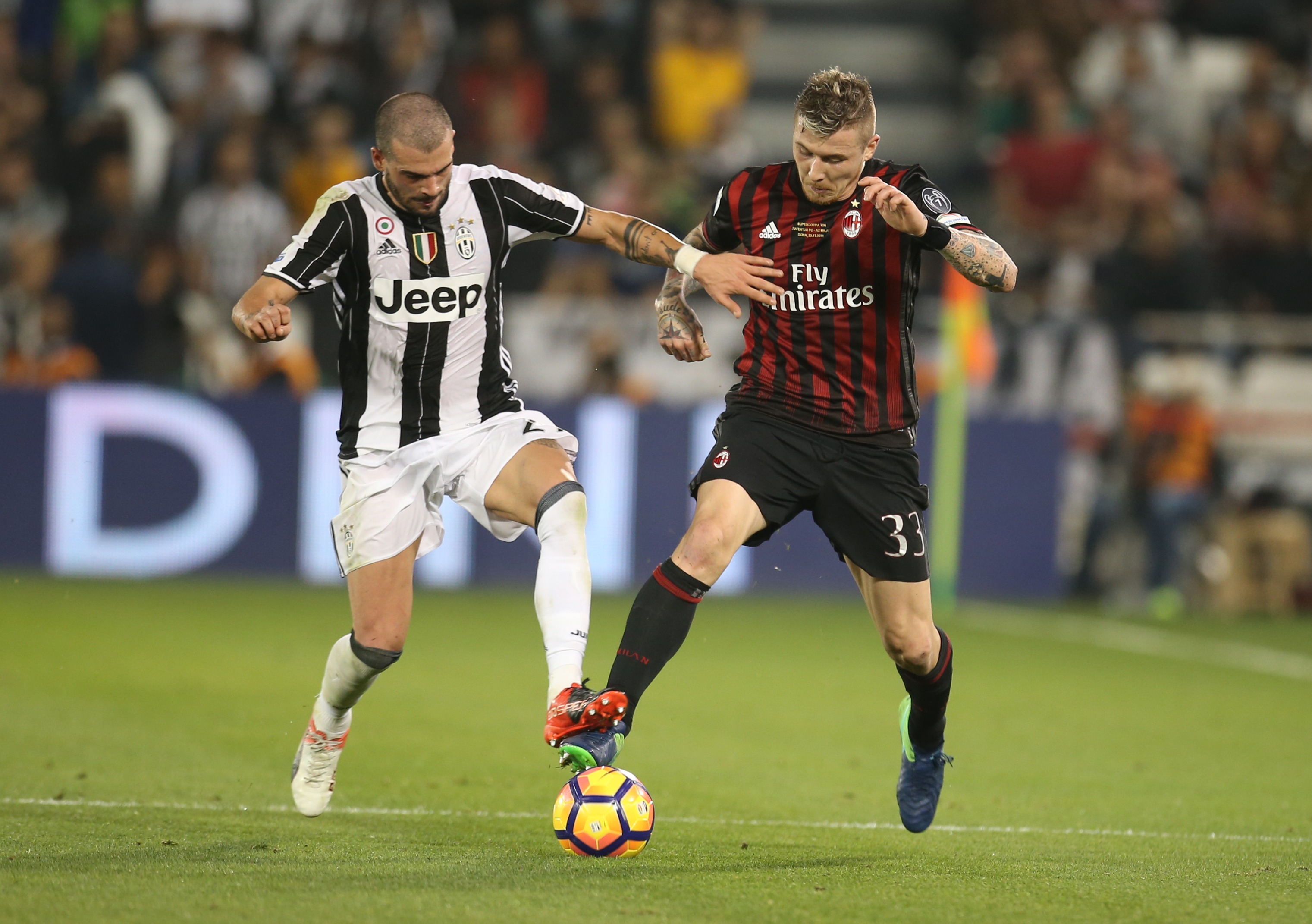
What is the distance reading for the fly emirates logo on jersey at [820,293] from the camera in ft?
17.4

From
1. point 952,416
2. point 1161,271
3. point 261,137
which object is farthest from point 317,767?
point 1161,271

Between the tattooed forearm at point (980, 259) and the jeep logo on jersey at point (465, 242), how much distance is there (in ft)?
4.83

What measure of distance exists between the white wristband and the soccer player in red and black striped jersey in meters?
0.16

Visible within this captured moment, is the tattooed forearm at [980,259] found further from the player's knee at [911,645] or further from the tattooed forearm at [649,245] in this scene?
the player's knee at [911,645]

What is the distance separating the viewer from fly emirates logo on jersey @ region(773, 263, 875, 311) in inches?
209

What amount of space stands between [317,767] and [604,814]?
48.6 inches

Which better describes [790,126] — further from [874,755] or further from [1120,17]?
[874,755]

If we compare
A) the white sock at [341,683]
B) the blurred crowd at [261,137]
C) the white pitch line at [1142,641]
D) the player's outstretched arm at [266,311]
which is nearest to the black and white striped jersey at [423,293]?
the player's outstretched arm at [266,311]

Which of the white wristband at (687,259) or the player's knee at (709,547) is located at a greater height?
the white wristband at (687,259)

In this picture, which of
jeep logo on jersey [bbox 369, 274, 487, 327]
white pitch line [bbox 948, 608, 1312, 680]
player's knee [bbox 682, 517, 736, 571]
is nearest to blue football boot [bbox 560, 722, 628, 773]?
player's knee [bbox 682, 517, 736, 571]

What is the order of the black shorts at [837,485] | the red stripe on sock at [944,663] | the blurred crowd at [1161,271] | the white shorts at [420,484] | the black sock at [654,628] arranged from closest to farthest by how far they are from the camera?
the black sock at [654,628], the black shorts at [837,485], the red stripe on sock at [944,663], the white shorts at [420,484], the blurred crowd at [1161,271]

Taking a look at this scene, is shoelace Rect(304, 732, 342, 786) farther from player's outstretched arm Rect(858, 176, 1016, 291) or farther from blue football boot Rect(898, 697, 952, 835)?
player's outstretched arm Rect(858, 176, 1016, 291)

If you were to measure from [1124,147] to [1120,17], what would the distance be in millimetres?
2345

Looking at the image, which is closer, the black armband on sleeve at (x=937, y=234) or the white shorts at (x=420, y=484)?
the black armband on sleeve at (x=937, y=234)
